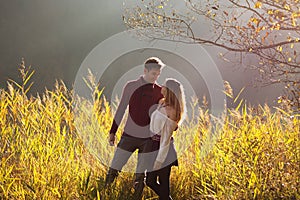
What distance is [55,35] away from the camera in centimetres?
2017

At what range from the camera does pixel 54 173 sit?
3.76 meters

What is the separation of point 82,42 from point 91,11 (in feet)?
5.54

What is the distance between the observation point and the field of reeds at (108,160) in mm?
3635

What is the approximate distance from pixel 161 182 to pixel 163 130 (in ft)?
1.60

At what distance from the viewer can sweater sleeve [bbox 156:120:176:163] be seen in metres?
3.81

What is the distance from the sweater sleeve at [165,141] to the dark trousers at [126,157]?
0.72 ft

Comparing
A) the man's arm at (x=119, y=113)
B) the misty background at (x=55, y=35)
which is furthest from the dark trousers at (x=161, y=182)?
the misty background at (x=55, y=35)

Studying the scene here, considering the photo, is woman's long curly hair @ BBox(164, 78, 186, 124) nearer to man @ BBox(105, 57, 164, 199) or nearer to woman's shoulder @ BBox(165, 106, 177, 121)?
woman's shoulder @ BBox(165, 106, 177, 121)

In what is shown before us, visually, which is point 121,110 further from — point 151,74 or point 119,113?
point 151,74

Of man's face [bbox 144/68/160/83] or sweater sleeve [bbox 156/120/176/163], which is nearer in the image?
sweater sleeve [bbox 156/120/176/163]

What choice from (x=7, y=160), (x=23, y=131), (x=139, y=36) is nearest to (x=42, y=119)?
(x=23, y=131)

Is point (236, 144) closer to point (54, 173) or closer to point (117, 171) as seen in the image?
point (117, 171)

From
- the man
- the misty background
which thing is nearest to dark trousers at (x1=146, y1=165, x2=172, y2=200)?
the man

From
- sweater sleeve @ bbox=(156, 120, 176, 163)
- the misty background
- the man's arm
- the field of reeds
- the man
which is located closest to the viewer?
the field of reeds
